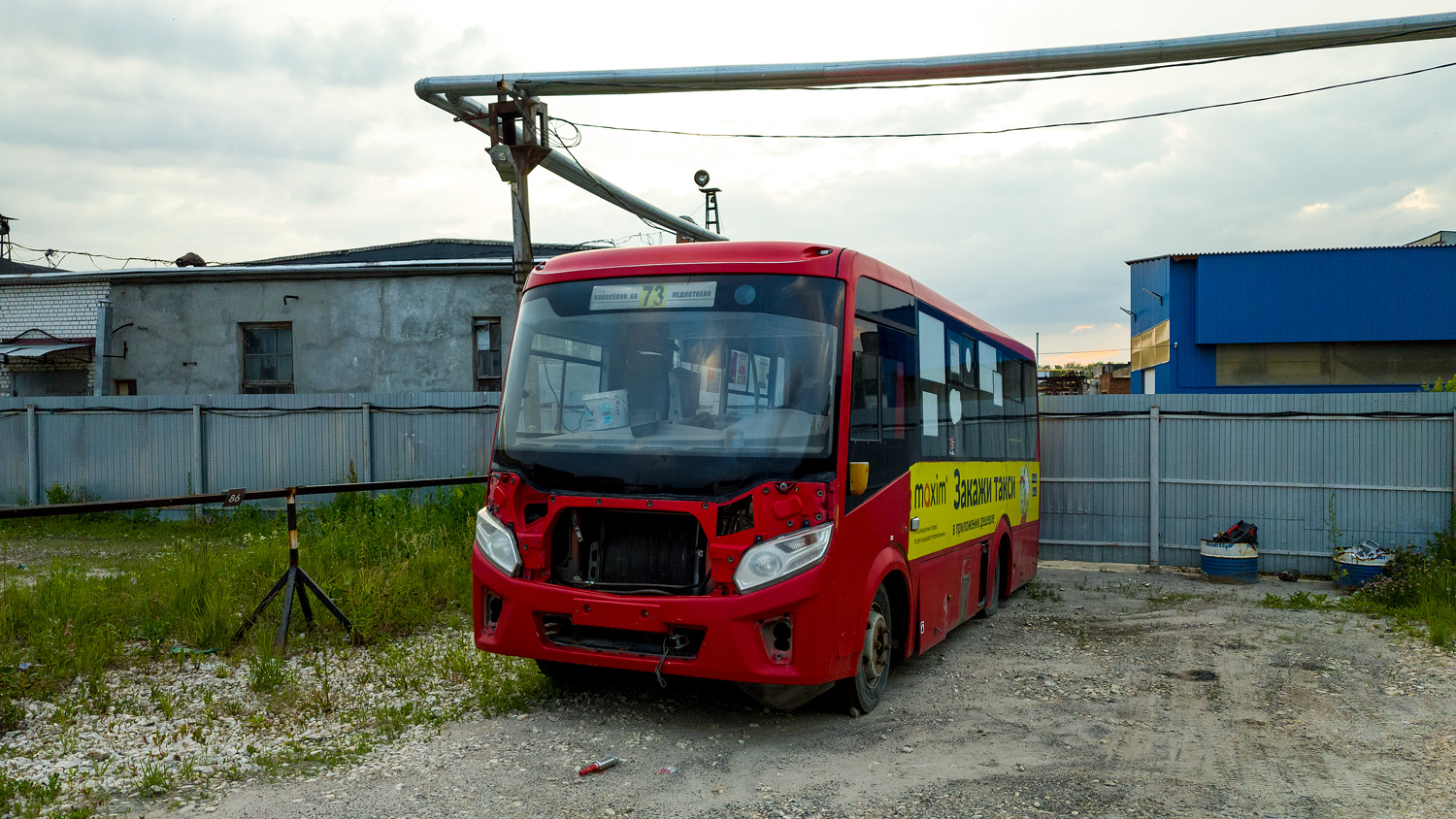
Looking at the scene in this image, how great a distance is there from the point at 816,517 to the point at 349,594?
468 cm

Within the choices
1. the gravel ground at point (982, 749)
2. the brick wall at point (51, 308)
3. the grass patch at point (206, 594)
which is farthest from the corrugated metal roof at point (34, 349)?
the gravel ground at point (982, 749)

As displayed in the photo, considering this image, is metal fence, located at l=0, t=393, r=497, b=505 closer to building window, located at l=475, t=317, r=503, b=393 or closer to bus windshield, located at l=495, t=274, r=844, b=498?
building window, located at l=475, t=317, r=503, b=393

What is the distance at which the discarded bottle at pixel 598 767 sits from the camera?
4.99 metres

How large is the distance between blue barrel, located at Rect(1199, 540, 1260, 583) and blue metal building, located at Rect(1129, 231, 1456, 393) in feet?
73.5

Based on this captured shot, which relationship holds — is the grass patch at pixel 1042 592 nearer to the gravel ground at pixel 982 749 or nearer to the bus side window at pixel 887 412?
the gravel ground at pixel 982 749

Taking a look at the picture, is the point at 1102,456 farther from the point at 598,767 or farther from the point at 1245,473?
the point at 598,767

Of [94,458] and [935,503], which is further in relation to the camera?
[94,458]

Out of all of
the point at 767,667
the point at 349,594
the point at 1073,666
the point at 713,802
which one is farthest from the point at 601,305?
the point at 1073,666

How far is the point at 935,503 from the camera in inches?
289

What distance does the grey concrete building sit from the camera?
19828 mm

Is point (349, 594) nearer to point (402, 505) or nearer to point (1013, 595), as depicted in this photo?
point (402, 505)

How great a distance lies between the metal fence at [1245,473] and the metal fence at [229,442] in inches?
355

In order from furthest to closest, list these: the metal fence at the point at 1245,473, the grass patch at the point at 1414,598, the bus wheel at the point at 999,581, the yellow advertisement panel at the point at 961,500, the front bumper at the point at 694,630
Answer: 1. the metal fence at the point at 1245,473
2. the bus wheel at the point at 999,581
3. the grass patch at the point at 1414,598
4. the yellow advertisement panel at the point at 961,500
5. the front bumper at the point at 694,630

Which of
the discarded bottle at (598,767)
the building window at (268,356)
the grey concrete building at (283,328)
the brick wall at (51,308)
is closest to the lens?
the discarded bottle at (598,767)
